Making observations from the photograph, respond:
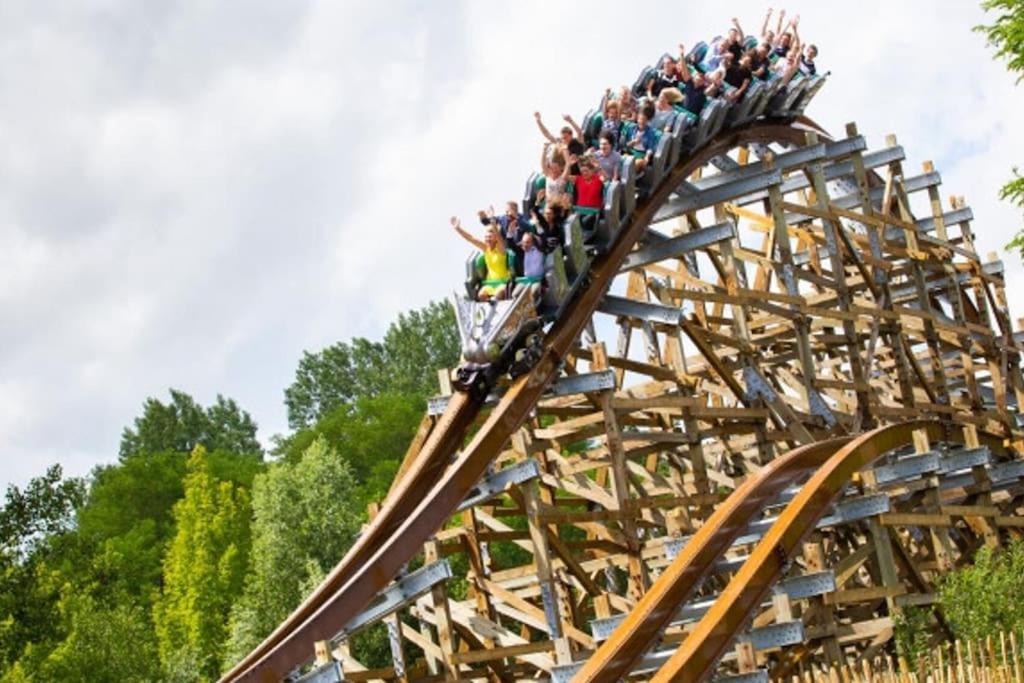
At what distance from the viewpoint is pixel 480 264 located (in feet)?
40.8

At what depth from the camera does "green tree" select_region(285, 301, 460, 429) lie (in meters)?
51.2

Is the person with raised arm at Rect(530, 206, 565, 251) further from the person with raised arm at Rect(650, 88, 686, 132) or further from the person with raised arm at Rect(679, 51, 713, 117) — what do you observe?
the person with raised arm at Rect(679, 51, 713, 117)

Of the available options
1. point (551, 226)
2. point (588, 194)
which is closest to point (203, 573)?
point (588, 194)

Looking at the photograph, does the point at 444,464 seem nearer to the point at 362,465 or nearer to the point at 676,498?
the point at 676,498

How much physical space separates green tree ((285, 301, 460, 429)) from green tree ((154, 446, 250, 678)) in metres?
13.5

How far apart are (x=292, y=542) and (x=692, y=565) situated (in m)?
15.3

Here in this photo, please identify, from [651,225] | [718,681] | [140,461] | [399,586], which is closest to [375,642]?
[651,225]

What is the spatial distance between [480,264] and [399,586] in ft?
8.81

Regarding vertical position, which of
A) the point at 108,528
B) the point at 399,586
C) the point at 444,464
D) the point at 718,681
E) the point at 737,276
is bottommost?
the point at 718,681

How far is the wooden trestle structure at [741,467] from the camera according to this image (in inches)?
406

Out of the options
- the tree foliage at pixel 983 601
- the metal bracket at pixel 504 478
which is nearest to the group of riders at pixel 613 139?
the metal bracket at pixel 504 478

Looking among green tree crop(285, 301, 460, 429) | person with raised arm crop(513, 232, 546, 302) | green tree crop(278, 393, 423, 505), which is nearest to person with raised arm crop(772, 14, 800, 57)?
person with raised arm crop(513, 232, 546, 302)

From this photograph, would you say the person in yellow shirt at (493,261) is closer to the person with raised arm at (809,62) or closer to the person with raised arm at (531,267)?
the person with raised arm at (531,267)

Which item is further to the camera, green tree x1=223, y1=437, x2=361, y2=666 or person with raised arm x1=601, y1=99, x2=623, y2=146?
green tree x1=223, y1=437, x2=361, y2=666
